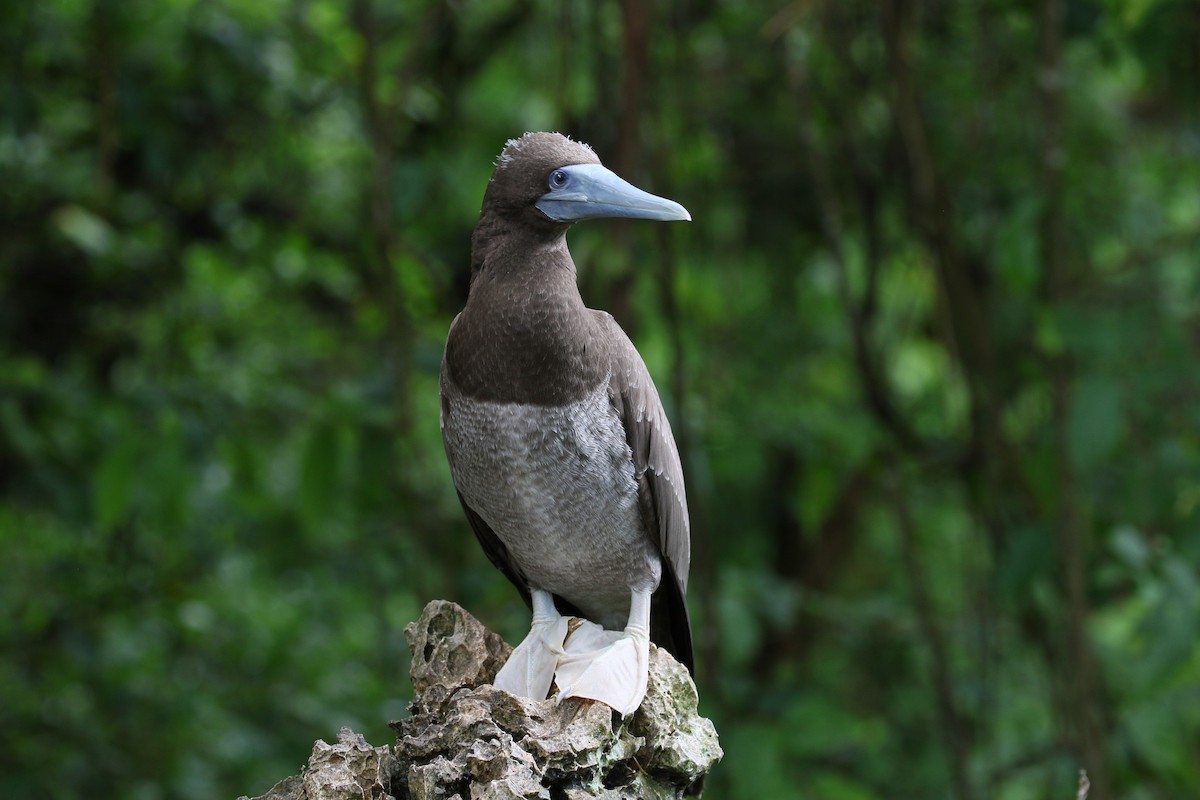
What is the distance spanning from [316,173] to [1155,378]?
4144 mm

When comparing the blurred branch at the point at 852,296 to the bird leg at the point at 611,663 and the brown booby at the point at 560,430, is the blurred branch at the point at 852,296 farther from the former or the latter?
the bird leg at the point at 611,663

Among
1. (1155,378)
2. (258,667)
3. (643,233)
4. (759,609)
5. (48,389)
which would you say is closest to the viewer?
(1155,378)

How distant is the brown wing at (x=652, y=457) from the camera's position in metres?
3.05

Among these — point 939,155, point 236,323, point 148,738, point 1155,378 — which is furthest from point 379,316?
point 1155,378

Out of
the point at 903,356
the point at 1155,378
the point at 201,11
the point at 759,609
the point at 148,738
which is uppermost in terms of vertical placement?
the point at 201,11

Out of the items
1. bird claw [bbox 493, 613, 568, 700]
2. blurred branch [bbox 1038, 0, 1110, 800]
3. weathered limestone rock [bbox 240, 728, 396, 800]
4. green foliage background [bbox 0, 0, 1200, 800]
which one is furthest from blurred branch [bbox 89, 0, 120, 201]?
blurred branch [bbox 1038, 0, 1110, 800]

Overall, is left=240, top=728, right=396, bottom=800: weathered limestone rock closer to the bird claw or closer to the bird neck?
the bird claw

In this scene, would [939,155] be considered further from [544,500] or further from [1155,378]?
[544,500]

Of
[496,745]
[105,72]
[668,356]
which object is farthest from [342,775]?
[668,356]

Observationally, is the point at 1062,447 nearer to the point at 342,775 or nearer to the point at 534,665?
the point at 534,665

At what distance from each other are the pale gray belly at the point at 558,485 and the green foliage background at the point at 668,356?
5.78 ft

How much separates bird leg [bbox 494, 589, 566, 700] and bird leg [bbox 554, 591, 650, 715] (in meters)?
0.03

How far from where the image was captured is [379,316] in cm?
634

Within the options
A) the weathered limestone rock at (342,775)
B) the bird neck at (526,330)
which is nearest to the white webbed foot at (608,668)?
the weathered limestone rock at (342,775)
